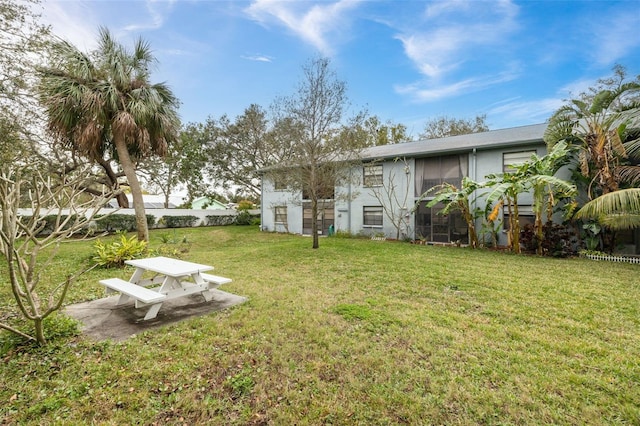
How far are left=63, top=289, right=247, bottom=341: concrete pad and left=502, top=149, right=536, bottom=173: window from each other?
13306 mm

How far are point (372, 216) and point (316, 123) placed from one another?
7.70 meters

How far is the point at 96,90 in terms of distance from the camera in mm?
9773

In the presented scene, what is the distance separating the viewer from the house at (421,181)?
12.8 meters

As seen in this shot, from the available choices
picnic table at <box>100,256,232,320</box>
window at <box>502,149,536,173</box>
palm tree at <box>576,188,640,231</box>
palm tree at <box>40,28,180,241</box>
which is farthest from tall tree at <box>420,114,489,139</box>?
picnic table at <box>100,256,232,320</box>

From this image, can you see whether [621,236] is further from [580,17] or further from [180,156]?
[180,156]

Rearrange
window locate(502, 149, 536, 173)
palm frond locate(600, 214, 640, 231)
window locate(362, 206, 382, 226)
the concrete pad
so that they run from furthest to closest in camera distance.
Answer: window locate(362, 206, 382, 226)
window locate(502, 149, 536, 173)
palm frond locate(600, 214, 640, 231)
the concrete pad

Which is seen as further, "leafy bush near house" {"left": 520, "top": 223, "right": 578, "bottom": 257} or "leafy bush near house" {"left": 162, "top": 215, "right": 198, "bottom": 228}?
"leafy bush near house" {"left": 162, "top": 215, "right": 198, "bottom": 228}

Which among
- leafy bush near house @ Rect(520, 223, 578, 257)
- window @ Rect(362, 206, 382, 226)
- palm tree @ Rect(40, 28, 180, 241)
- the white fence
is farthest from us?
the white fence

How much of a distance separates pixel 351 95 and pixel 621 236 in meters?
11.7

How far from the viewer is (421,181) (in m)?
14.9

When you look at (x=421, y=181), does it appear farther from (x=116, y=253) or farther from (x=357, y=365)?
(x=116, y=253)

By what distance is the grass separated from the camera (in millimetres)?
2389

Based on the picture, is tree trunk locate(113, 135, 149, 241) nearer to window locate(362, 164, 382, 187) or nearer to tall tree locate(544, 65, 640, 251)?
window locate(362, 164, 382, 187)

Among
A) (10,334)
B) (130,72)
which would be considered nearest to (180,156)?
(130,72)
